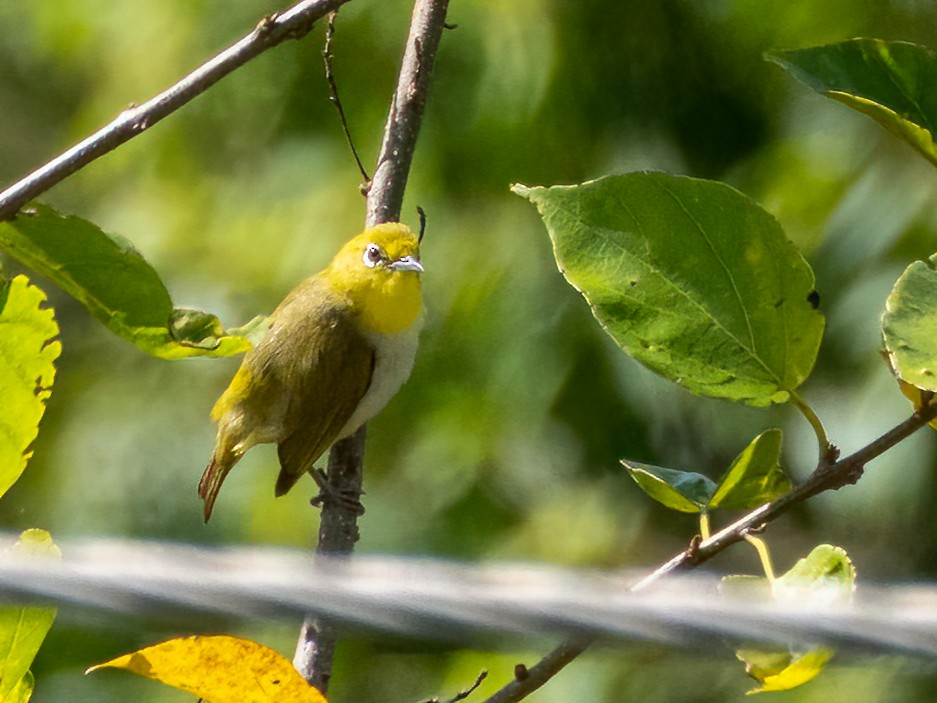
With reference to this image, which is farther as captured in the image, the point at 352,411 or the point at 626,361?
the point at 626,361

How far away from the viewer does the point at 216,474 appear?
1921 millimetres

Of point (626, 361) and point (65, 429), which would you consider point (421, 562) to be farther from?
point (65, 429)

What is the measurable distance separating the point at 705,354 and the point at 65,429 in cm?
206

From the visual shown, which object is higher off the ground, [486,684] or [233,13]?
[233,13]

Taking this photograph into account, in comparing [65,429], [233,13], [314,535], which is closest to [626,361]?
[314,535]

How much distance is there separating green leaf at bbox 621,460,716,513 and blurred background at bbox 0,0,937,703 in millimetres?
1089

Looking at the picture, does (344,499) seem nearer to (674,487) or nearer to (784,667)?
(674,487)

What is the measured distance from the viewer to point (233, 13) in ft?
7.66

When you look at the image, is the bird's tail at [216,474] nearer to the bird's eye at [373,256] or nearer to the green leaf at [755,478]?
the bird's eye at [373,256]

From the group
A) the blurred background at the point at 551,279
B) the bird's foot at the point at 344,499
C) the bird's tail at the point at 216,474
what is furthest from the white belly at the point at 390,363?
the bird's foot at the point at 344,499

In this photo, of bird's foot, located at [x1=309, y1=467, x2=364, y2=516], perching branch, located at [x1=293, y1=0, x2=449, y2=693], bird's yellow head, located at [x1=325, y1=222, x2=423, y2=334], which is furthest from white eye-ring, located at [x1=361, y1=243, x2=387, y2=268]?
bird's foot, located at [x1=309, y1=467, x2=364, y2=516]

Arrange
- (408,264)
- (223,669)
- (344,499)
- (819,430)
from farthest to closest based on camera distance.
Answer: (408,264) → (344,499) → (819,430) → (223,669)

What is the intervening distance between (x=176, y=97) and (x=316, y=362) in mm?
1249

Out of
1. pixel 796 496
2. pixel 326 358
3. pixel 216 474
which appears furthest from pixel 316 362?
pixel 796 496
